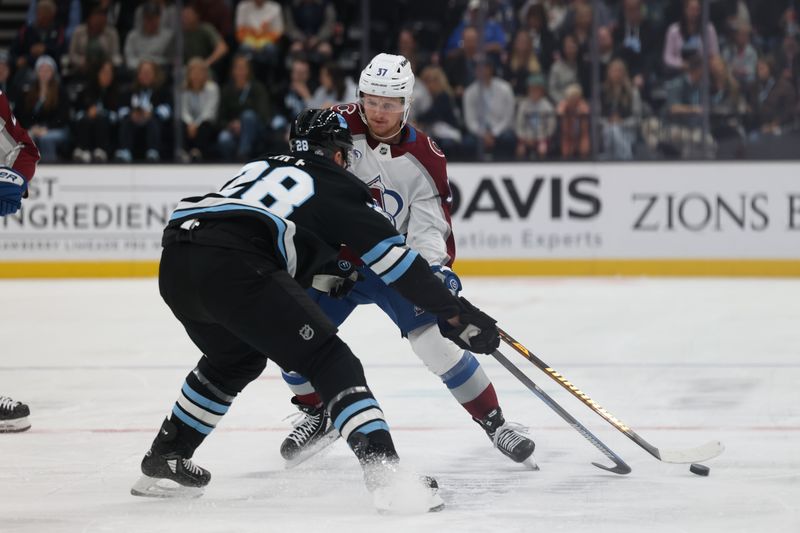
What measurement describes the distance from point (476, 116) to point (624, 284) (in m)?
1.58

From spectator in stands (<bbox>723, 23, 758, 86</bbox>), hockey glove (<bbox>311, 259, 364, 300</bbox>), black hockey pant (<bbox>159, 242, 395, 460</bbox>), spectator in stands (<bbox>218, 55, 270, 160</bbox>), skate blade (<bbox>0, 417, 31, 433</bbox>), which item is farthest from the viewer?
spectator in stands (<bbox>218, 55, 270, 160</bbox>)

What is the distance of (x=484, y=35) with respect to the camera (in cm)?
893

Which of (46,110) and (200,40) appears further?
(200,40)

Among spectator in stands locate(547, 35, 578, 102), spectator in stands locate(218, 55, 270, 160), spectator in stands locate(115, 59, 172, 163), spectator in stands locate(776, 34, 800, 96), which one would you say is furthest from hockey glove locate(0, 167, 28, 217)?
spectator in stands locate(776, 34, 800, 96)

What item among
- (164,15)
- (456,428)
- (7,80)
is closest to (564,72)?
(164,15)

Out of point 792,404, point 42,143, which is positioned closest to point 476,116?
point 42,143

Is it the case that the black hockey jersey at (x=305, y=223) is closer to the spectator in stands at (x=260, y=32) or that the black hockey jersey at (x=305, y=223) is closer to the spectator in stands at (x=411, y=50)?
the spectator in stands at (x=411, y=50)

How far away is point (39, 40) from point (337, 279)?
6.34 meters

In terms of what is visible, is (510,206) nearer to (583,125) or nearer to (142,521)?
(583,125)

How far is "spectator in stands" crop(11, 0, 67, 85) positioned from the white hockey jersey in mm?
5856

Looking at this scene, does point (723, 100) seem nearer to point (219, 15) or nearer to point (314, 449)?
point (219, 15)

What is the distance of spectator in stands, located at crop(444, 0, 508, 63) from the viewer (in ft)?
29.2

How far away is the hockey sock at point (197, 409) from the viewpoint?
300cm

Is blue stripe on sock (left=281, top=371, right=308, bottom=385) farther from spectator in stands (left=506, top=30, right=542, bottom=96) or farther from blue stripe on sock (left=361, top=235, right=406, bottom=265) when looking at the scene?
spectator in stands (left=506, top=30, right=542, bottom=96)
